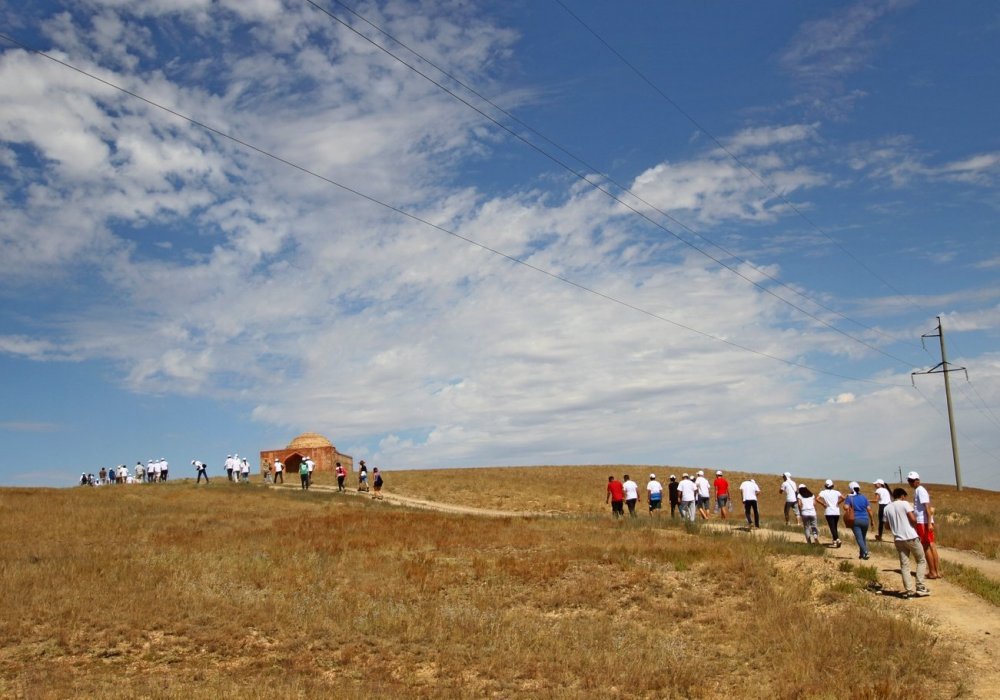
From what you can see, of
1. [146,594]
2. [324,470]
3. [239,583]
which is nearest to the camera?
[146,594]

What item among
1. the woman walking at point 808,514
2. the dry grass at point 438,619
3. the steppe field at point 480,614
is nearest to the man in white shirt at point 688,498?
the steppe field at point 480,614

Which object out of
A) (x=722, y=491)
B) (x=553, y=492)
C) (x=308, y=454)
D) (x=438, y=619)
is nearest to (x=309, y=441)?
(x=308, y=454)

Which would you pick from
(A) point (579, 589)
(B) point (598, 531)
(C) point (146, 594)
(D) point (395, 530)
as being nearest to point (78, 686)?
(C) point (146, 594)

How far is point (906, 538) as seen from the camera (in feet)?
53.0

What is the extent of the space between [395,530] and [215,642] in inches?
521

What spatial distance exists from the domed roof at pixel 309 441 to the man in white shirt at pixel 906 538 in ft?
185

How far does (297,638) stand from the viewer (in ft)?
49.1

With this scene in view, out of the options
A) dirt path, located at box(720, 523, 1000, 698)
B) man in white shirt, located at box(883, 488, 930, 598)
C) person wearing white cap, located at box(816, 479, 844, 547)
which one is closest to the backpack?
dirt path, located at box(720, 523, 1000, 698)

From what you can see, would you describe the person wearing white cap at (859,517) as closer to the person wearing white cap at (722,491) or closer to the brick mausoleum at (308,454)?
the person wearing white cap at (722,491)

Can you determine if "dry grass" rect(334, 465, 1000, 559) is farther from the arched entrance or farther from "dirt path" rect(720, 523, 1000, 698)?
"dirt path" rect(720, 523, 1000, 698)

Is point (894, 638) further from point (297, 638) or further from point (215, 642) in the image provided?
point (215, 642)

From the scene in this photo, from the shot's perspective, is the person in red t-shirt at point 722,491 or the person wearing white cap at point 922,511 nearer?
the person wearing white cap at point 922,511

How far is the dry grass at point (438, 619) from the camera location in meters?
12.5

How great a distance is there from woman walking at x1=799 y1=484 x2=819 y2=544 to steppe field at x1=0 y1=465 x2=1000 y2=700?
2.94ft
